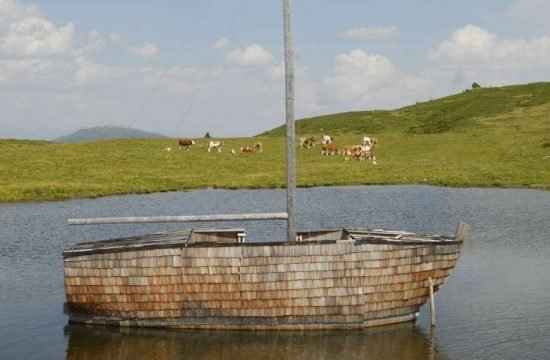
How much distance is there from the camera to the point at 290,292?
2222 cm

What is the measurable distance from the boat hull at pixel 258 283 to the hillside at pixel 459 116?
80.1 m

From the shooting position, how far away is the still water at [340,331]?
21.5 metres

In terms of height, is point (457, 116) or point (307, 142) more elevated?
point (457, 116)

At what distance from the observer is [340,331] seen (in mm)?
22469

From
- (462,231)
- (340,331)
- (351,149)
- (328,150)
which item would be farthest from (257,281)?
(328,150)

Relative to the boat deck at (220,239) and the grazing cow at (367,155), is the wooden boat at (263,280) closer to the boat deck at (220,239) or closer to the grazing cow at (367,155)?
the boat deck at (220,239)

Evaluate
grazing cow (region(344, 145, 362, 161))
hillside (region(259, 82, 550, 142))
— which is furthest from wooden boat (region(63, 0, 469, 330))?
hillside (region(259, 82, 550, 142))

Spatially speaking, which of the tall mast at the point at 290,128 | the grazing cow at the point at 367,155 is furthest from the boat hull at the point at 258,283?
the grazing cow at the point at 367,155

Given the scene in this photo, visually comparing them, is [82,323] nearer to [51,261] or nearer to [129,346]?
[129,346]

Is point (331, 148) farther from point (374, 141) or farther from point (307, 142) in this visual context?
point (374, 141)

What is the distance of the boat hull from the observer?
22.1m

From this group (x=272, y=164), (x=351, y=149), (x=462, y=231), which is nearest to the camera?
(x=462, y=231)

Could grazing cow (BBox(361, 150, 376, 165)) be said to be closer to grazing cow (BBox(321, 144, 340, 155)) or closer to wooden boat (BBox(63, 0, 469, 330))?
grazing cow (BBox(321, 144, 340, 155))

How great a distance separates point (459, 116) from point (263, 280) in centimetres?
11288
